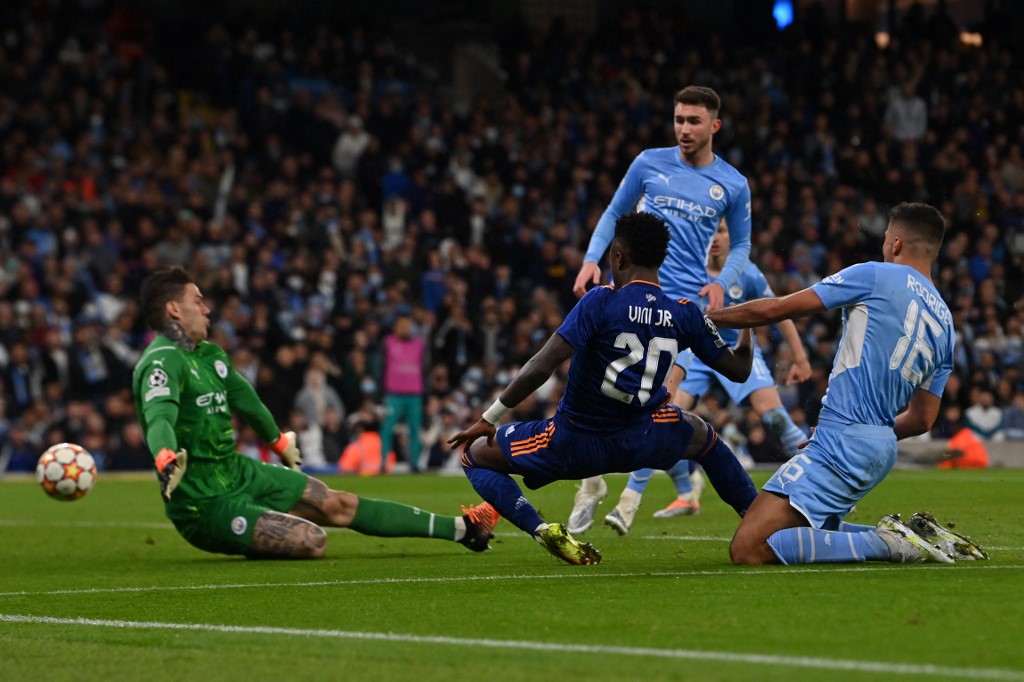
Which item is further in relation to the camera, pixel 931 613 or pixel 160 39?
pixel 160 39

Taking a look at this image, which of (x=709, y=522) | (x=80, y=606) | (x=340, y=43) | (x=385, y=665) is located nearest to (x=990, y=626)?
(x=385, y=665)

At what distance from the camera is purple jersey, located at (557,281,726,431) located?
26.4 feet

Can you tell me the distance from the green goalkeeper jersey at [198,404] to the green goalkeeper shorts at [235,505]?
36mm

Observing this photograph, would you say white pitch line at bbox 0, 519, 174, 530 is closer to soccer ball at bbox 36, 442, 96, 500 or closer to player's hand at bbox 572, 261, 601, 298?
soccer ball at bbox 36, 442, 96, 500

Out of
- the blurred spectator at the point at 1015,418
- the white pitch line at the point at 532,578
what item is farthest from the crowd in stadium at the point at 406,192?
the white pitch line at the point at 532,578

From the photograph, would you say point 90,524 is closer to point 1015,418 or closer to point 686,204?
point 686,204

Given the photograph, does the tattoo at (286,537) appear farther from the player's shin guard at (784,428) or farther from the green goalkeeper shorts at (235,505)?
the player's shin guard at (784,428)

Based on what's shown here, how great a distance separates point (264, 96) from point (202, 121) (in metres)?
1.07

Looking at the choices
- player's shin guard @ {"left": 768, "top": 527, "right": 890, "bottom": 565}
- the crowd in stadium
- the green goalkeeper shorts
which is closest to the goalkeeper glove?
the green goalkeeper shorts

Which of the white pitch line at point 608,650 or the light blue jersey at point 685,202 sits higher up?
the light blue jersey at point 685,202

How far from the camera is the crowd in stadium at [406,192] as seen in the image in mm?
21703

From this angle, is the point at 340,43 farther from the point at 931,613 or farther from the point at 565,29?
the point at 931,613

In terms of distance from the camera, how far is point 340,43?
27906 millimetres

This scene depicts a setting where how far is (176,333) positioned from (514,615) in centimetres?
414
